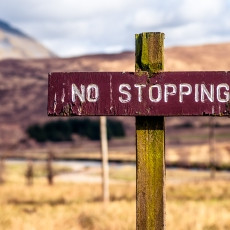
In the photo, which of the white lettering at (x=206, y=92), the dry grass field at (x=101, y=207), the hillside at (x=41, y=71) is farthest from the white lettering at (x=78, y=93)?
the hillside at (x=41, y=71)

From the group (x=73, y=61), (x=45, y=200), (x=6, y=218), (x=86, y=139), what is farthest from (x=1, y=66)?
(x=6, y=218)

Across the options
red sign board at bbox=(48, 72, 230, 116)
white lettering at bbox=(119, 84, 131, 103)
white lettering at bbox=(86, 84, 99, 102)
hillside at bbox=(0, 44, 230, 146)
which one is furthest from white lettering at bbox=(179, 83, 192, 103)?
hillside at bbox=(0, 44, 230, 146)

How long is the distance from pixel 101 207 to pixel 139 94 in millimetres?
10346

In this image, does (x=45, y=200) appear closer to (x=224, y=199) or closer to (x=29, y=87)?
(x=224, y=199)

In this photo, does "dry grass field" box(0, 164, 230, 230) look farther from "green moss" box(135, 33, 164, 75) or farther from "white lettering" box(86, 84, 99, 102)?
"green moss" box(135, 33, 164, 75)

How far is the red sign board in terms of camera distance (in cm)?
405

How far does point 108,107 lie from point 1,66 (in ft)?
370

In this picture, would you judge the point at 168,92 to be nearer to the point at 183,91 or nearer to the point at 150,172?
the point at 183,91

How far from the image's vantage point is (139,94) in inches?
161

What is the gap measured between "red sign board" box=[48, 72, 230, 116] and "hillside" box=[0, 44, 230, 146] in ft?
243

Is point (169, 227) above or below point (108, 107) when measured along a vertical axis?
below

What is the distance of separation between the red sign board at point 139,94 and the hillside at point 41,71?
243 ft

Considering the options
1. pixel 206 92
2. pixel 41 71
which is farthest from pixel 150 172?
pixel 41 71

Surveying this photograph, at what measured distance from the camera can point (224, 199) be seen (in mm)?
19469
